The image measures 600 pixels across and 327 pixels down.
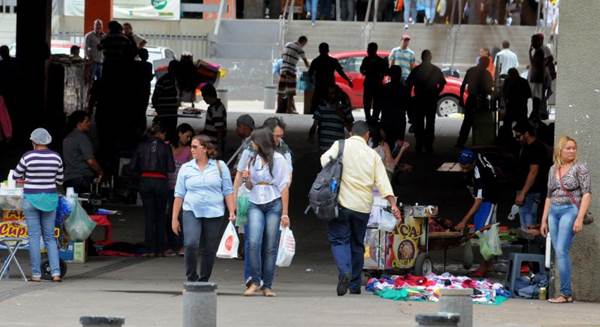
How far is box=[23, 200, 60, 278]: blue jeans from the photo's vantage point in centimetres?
1466

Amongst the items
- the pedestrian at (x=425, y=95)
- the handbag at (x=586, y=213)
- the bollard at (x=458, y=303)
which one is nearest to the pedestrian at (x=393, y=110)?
the pedestrian at (x=425, y=95)

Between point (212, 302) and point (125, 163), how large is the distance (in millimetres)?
11044

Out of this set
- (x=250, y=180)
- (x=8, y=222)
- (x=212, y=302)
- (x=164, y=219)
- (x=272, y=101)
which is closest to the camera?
(x=212, y=302)

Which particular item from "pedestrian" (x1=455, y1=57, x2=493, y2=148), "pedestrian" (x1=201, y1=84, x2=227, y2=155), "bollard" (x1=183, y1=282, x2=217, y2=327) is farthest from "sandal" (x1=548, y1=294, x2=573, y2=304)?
"pedestrian" (x1=455, y1=57, x2=493, y2=148)

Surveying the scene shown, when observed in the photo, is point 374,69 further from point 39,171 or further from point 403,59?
point 39,171

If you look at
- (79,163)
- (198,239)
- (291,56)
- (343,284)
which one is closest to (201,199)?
(198,239)

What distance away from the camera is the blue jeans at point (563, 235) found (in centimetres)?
1401

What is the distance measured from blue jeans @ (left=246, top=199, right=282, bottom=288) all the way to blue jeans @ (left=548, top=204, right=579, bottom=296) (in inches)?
Answer: 101

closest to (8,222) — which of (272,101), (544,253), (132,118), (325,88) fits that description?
(544,253)

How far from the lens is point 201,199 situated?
1351cm

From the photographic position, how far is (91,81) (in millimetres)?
29750

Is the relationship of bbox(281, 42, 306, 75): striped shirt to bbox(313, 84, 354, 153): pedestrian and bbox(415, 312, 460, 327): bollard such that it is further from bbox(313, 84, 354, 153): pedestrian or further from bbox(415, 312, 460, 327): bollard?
bbox(415, 312, 460, 327): bollard

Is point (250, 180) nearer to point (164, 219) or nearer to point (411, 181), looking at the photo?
point (164, 219)

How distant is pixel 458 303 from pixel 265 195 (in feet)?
12.7
